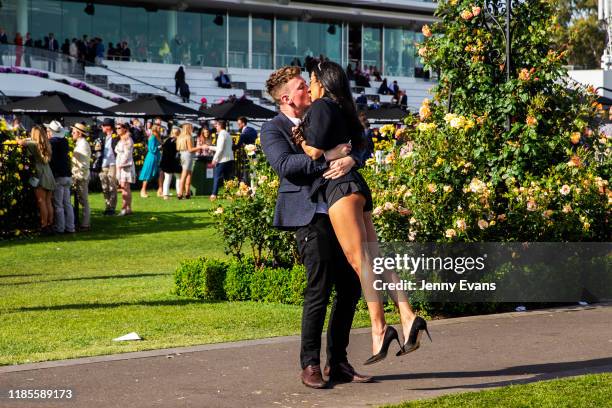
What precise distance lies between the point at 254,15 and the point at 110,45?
11.2 m

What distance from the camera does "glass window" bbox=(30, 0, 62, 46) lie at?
53.6m

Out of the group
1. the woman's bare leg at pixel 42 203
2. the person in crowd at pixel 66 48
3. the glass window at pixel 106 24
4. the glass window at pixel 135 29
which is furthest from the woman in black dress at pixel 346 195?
the glass window at pixel 106 24

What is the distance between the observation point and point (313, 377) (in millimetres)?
6219

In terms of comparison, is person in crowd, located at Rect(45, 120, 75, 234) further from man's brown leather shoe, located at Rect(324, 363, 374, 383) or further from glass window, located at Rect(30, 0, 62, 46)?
glass window, located at Rect(30, 0, 62, 46)

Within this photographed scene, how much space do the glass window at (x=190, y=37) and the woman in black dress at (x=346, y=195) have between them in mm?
51044

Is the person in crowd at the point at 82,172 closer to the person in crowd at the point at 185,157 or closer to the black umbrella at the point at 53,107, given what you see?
the person in crowd at the point at 185,157

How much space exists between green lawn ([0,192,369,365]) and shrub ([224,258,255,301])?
0.83 ft

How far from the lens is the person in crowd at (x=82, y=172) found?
18.5m

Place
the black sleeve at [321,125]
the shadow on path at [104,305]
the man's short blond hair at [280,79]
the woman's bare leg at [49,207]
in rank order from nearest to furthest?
1. the black sleeve at [321,125]
2. the man's short blond hair at [280,79]
3. the shadow on path at [104,305]
4. the woman's bare leg at [49,207]

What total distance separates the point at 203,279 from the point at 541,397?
5156mm

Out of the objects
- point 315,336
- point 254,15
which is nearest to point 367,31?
point 254,15

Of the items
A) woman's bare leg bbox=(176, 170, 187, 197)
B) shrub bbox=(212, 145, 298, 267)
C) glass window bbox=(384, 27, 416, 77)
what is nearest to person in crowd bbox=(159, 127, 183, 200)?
woman's bare leg bbox=(176, 170, 187, 197)

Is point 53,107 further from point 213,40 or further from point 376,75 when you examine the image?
point 376,75

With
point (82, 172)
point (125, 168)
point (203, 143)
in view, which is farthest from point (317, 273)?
point (203, 143)
